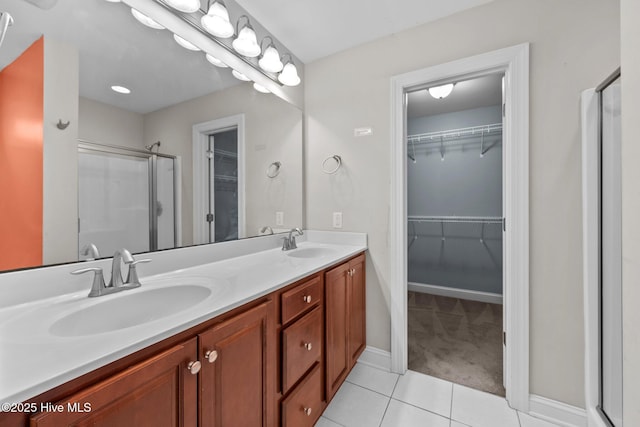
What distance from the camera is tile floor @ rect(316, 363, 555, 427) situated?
4.48 feet

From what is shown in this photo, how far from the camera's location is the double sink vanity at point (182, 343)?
0.50 metres

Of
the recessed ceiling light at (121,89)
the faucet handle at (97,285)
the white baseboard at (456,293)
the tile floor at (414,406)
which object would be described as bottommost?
the tile floor at (414,406)

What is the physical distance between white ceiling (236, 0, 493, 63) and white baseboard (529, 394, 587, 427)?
2.29m

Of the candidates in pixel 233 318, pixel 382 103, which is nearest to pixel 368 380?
pixel 233 318

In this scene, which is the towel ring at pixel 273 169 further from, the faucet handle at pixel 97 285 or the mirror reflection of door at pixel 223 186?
the faucet handle at pixel 97 285

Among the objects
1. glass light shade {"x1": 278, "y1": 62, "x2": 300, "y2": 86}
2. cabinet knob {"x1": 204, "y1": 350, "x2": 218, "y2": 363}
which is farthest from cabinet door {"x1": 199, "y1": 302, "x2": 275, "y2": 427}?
glass light shade {"x1": 278, "y1": 62, "x2": 300, "y2": 86}

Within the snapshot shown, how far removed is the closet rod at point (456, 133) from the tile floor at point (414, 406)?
2.65m

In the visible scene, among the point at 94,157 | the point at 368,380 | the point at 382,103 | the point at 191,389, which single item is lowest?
the point at 368,380

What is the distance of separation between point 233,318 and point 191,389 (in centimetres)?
20

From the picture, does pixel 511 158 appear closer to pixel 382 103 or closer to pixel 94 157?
pixel 382 103

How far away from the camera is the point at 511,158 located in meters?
1.44

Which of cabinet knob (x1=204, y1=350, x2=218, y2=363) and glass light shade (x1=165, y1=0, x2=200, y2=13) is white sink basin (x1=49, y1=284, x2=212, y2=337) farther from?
glass light shade (x1=165, y1=0, x2=200, y2=13)

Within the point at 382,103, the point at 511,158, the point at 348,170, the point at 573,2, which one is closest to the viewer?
the point at 573,2

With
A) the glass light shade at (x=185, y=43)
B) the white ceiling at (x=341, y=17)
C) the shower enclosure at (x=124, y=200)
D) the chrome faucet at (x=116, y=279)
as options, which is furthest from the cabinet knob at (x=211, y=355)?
the white ceiling at (x=341, y=17)
